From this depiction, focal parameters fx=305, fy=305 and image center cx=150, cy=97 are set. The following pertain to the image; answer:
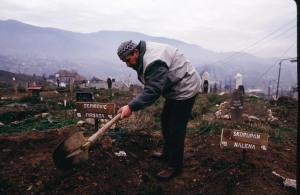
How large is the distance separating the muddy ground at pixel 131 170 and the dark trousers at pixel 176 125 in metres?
0.34

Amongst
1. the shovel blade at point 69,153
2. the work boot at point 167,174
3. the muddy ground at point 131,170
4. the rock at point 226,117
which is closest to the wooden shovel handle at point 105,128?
the shovel blade at point 69,153

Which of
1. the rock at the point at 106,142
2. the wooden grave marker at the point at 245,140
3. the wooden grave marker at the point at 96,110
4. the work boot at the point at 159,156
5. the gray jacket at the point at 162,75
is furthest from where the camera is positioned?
→ the wooden grave marker at the point at 96,110

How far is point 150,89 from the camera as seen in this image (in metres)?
3.52

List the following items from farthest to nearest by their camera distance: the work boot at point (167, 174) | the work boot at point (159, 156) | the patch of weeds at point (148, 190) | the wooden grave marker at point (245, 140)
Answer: the work boot at point (159, 156), the wooden grave marker at point (245, 140), the work boot at point (167, 174), the patch of weeds at point (148, 190)

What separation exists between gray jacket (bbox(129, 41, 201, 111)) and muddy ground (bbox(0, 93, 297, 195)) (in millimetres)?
1151

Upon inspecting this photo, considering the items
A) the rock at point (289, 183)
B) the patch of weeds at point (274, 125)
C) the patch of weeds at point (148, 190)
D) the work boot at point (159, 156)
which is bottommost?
the patch of weeds at point (274, 125)

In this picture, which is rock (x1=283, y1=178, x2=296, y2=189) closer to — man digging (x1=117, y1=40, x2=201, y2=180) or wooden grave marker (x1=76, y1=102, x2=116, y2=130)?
man digging (x1=117, y1=40, x2=201, y2=180)

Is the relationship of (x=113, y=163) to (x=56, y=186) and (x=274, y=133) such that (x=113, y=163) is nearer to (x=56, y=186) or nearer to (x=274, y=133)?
(x=56, y=186)

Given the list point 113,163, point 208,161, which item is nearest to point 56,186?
point 113,163

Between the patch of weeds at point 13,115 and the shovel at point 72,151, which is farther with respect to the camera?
the patch of weeds at point 13,115

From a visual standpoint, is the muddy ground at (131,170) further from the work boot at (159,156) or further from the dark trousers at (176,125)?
the dark trousers at (176,125)

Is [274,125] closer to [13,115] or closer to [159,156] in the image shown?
[159,156]

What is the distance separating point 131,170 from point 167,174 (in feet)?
1.75

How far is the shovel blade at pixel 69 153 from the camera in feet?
12.1
